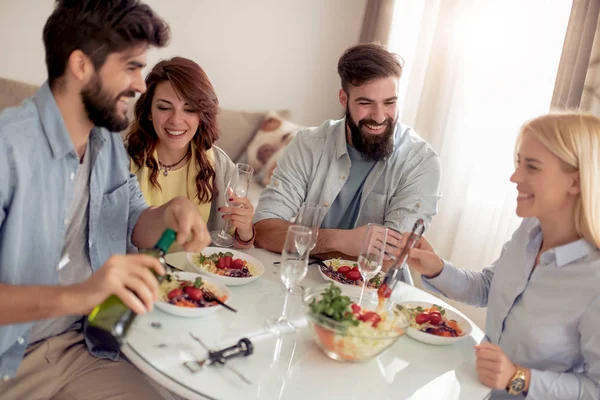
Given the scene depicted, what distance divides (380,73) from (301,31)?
6.78 feet

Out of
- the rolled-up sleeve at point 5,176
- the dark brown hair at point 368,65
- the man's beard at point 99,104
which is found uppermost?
the dark brown hair at point 368,65

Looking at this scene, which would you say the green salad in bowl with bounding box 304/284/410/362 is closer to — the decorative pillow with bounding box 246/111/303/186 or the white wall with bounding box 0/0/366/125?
the decorative pillow with bounding box 246/111/303/186

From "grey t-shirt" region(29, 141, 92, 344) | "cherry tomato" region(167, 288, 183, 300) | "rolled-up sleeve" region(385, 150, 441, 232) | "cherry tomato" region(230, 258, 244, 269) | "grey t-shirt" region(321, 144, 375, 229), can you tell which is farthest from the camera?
"grey t-shirt" region(321, 144, 375, 229)

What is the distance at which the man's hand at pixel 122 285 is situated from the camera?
1210 millimetres

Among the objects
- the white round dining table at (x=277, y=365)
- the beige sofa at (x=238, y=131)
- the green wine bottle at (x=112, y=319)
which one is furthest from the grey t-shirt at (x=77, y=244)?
the beige sofa at (x=238, y=131)

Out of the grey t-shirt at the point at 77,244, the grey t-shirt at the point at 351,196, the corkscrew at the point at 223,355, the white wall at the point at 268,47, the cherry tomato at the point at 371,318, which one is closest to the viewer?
the corkscrew at the point at 223,355

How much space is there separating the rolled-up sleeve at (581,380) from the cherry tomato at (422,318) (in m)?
0.32

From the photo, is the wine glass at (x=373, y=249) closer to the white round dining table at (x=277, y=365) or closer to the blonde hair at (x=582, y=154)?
the white round dining table at (x=277, y=365)

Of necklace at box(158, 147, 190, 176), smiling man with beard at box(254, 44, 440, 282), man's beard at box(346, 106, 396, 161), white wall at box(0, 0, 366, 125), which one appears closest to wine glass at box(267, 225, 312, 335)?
smiling man with beard at box(254, 44, 440, 282)

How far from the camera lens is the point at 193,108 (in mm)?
2467

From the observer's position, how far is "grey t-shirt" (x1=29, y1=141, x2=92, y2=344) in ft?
5.44

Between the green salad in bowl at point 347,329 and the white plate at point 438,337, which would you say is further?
the white plate at point 438,337

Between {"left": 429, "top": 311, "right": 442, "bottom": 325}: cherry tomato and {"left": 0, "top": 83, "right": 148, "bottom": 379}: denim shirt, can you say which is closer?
{"left": 0, "top": 83, "right": 148, "bottom": 379}: denim shirt

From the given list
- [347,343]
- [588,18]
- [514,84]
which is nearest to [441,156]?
[514,84]
